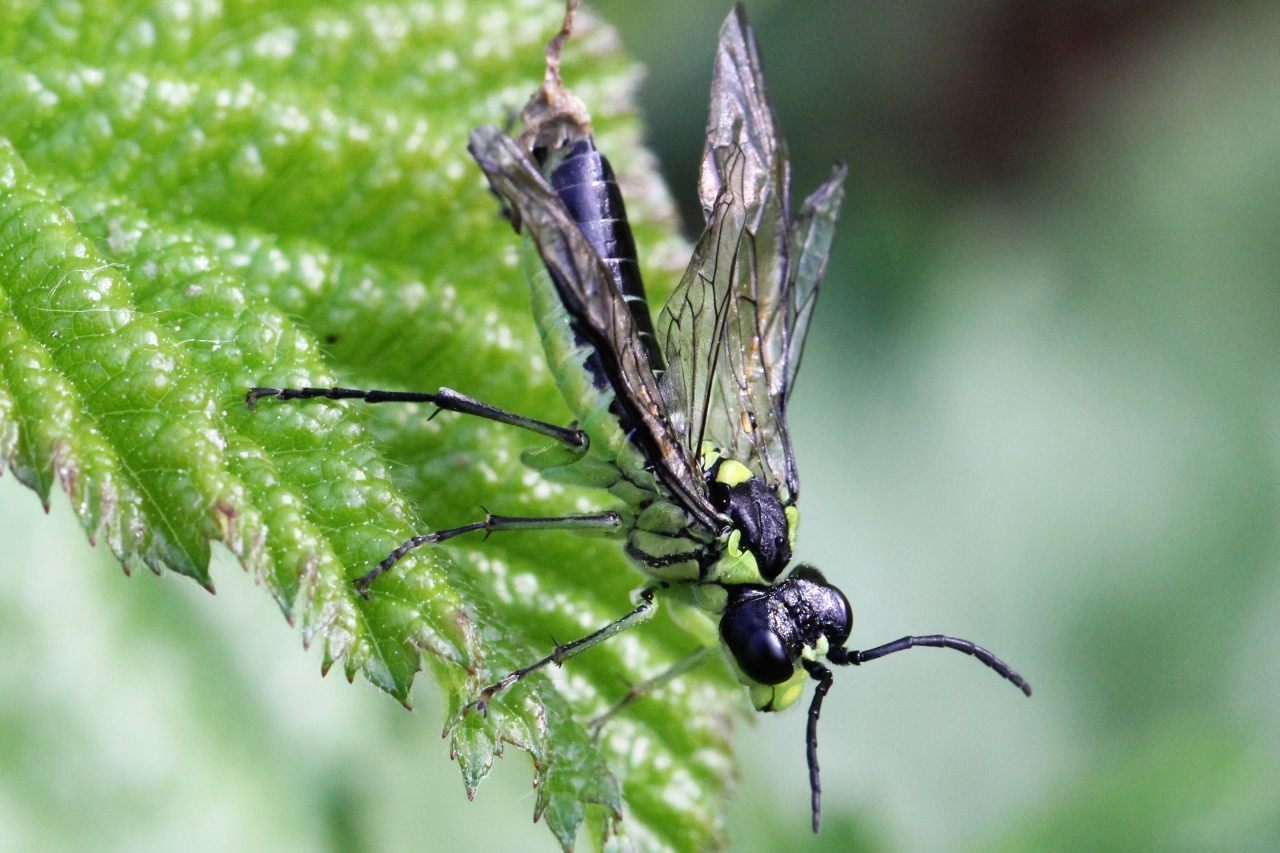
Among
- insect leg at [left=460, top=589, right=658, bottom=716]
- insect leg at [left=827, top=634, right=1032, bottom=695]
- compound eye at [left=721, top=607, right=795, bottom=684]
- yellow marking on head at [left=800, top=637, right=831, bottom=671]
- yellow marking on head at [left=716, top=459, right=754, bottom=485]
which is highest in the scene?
yellow marking on head at [left=716, top=459, right=754, bottom=485]

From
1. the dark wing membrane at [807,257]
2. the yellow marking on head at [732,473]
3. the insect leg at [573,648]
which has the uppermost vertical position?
the dark wing membrane at [807,257]

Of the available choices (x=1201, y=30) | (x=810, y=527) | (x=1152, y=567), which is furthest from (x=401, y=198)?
(x=1201, y=30)

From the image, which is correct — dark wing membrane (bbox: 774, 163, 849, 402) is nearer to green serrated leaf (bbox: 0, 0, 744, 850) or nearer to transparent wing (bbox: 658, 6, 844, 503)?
transparent wing (bbox: 658, 6, 844, 503)

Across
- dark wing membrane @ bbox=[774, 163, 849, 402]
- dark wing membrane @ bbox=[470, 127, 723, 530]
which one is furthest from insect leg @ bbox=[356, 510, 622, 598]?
dark wing membrane @ bbox=[774, 163, 849, 402]

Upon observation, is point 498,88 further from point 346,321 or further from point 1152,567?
point 1152,567

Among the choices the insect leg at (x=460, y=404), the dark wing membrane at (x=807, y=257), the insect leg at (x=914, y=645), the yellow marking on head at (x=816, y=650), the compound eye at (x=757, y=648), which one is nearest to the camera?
the insect leg at (x=460, y=404)

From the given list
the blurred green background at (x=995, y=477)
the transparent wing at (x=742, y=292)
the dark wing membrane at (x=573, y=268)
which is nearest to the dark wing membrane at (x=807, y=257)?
the transparent wing at (x=742, y=292)

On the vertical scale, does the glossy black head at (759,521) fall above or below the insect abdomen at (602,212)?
below

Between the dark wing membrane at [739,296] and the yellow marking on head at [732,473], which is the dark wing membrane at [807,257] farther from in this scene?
the yellow marking on head at [732,473]
